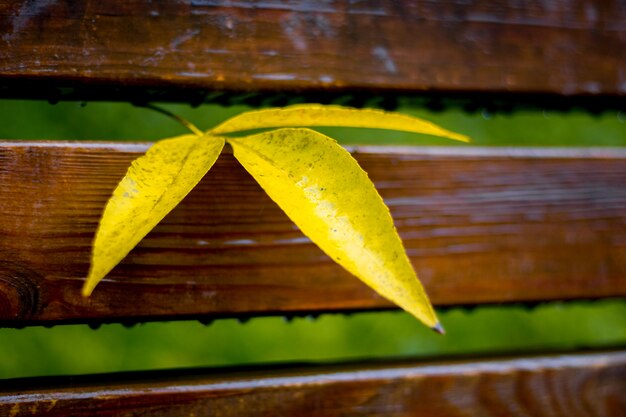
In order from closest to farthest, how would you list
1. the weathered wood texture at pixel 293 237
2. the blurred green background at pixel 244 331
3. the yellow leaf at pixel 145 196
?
the yellow leaf at pixel 145 196 < the weathered wood texture at pixel 293 237 < the blurred green background at pixel 244 331

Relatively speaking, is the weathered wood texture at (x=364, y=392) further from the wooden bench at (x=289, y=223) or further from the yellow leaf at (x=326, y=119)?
the yellow leaf at (x=326, y=119)

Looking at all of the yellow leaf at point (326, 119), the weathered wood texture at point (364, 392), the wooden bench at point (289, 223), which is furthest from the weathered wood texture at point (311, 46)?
the weathered wood texture at point (364, 392)

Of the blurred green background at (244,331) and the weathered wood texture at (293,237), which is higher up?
the weathered wood texture at (293,237)

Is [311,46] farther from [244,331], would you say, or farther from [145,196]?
[244,331]

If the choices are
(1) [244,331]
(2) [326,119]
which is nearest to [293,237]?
(2) [326,119]

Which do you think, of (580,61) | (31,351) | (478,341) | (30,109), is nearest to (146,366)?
(31,351)

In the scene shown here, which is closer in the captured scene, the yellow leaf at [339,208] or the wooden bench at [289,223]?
the yellow leaf at [339,208]

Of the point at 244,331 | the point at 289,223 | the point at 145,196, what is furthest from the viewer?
the point at 244,331
